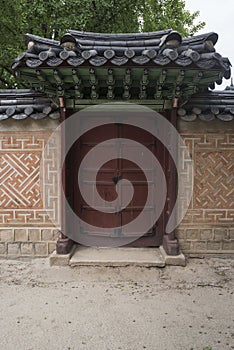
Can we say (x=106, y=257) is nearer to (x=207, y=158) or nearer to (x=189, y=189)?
(x=189, y=189)

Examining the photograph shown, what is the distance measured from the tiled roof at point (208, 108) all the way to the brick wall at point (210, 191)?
0.65 feet

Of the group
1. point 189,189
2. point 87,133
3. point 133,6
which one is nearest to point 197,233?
point 189,189

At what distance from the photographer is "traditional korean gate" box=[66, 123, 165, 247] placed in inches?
198

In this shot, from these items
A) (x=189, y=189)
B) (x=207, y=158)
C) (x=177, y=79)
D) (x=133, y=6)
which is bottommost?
(x=189, y=189)

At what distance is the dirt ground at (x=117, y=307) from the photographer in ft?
9.37

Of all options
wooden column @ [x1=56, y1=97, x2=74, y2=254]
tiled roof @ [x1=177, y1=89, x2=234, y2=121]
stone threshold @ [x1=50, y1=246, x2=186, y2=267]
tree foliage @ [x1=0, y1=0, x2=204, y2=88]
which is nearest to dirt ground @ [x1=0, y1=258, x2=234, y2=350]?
stone threshold @ [x1=50, y1=246, x2=186, y2=267]

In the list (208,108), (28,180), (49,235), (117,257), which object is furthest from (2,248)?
(208,108)

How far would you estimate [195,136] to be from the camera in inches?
189

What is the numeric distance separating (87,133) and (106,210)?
1.41 meters

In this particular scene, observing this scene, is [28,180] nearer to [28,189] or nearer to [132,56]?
[28,189]

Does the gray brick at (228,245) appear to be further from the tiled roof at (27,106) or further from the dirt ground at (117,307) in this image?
the tiled roof at (27,106)

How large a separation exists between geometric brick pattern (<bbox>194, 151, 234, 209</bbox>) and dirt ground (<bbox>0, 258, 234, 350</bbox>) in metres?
0.99

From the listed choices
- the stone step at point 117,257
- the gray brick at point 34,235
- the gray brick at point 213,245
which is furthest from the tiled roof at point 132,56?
the stone step at point 117,257

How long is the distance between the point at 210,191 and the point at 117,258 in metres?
1.93
